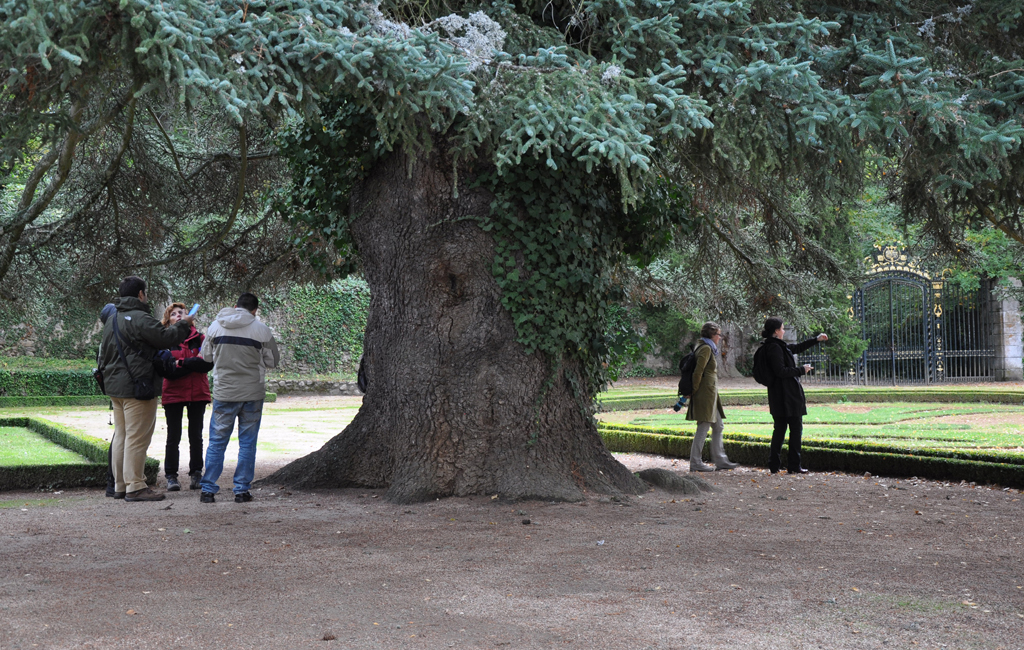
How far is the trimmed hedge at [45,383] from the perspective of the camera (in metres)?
20.2

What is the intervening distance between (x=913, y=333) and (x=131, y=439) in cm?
2374

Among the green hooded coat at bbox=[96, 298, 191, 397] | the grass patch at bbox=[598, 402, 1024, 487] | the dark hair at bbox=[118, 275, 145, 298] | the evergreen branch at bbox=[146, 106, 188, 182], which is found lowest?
the grass patch at bbox=[598, 402, 1024, 487]

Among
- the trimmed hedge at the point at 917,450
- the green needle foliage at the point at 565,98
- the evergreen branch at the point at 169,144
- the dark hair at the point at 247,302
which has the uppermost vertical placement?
the evergreen branch at the point at 169,144

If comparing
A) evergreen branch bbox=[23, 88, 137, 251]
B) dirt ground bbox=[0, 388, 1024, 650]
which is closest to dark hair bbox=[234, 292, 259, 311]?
dirt ground bbox=[0, 388, 1024, 650]

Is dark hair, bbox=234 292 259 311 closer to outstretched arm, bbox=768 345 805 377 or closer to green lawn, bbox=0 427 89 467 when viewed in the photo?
green lawn, bbox=0 427 89 467

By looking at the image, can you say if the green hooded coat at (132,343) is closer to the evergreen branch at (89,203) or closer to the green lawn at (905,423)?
the evergreen branch at (89,203)

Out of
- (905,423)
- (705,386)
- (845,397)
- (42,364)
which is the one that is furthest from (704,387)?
(42,364)

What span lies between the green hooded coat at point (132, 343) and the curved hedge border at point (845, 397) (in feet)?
38.8

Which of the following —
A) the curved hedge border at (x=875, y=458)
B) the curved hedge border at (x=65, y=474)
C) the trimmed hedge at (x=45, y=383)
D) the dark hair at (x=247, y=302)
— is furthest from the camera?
the trimmed hedge at (x=45, y=383)

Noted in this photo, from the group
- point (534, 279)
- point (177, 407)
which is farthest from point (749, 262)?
point (177, 407)

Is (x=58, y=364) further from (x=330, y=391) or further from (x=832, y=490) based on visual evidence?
(x=832, y=490)

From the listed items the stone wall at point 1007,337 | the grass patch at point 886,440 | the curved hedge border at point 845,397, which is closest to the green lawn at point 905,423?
Result: the grass patch at point 886,440

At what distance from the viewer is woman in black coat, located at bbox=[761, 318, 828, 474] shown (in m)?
8.77

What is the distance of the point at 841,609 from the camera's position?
386 cm
